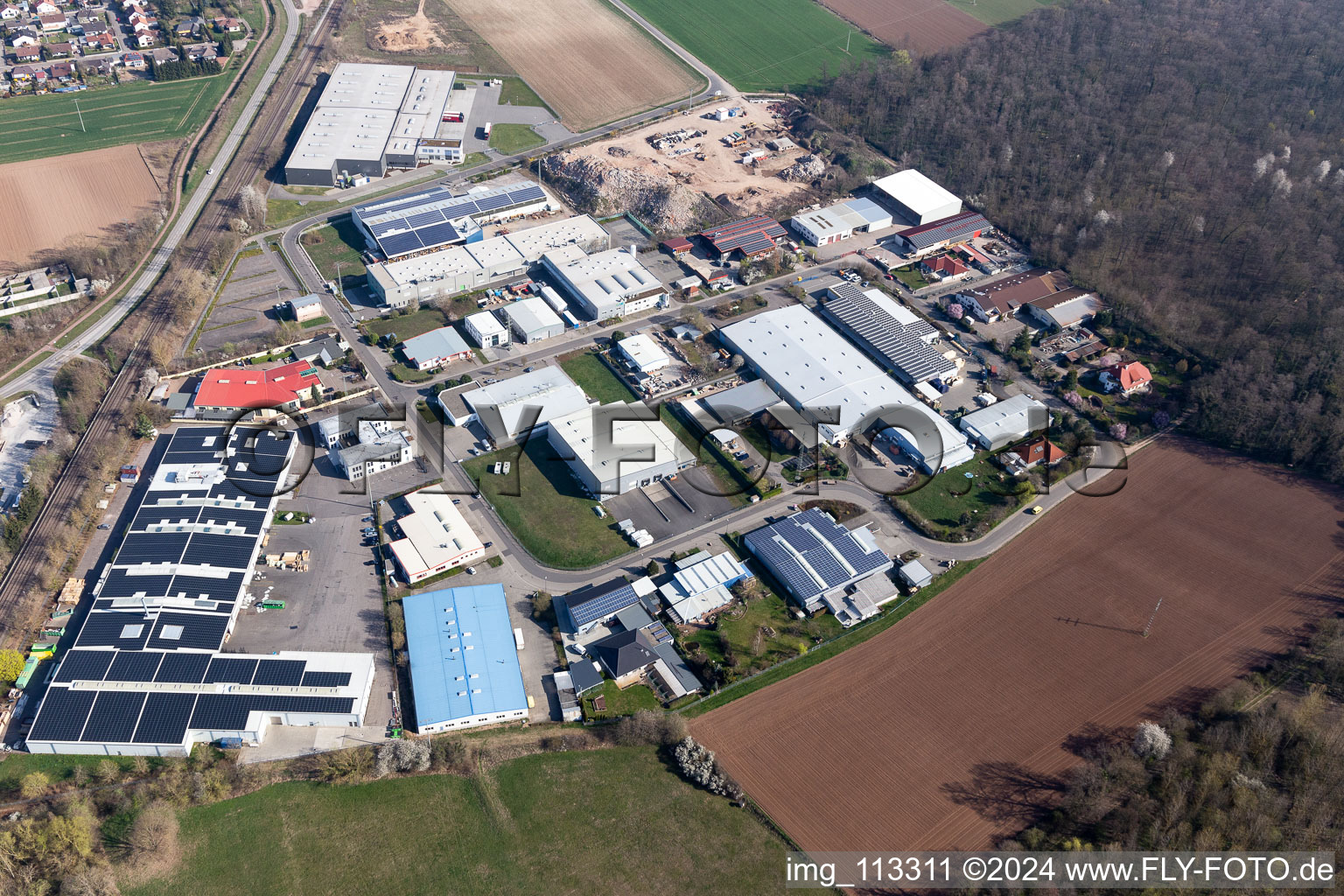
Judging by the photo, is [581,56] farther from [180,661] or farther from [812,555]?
[180,661]

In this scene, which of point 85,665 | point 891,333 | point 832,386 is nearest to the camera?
point 85,665

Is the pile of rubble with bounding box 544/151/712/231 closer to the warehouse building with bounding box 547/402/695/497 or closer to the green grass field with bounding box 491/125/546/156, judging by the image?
the green grass field with bounding box 491/125/546/156

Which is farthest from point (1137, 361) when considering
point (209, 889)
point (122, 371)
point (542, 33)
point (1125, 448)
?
point (542, 33)

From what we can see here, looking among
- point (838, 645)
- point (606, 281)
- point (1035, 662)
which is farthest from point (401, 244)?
point (1035, 662)

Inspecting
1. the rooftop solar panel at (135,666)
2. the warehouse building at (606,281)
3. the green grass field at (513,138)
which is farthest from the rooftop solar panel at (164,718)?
the green grass field at (513,138)

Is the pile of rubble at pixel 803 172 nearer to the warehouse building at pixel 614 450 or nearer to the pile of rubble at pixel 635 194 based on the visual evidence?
the pile of rubble at pixel 635 194

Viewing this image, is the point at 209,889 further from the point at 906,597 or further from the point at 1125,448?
the point at 1125,448
